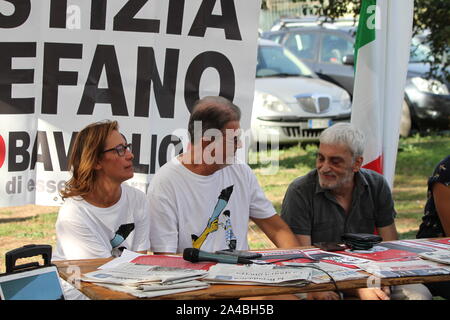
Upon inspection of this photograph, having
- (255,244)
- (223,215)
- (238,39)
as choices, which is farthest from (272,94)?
(223,215)

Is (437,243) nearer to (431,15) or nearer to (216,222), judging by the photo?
(216,222)

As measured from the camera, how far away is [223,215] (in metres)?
4.55

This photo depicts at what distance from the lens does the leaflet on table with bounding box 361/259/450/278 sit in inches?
140

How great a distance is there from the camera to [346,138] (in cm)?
483

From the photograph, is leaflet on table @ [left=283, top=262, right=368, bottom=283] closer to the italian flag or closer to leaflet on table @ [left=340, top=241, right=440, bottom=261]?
leaflet on table @ [left=340, top=241, right=440, bottom=261]

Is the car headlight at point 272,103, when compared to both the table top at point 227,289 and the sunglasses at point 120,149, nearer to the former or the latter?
the sunglasses at point 120,149

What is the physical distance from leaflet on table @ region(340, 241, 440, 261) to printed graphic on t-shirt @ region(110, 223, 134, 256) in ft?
3.54

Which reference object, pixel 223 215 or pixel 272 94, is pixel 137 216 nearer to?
pixel 223 215

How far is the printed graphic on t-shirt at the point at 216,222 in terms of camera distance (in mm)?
4453

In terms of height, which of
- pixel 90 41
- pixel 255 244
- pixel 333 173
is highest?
pixel 90 41

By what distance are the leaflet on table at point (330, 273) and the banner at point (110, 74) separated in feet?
5.52
